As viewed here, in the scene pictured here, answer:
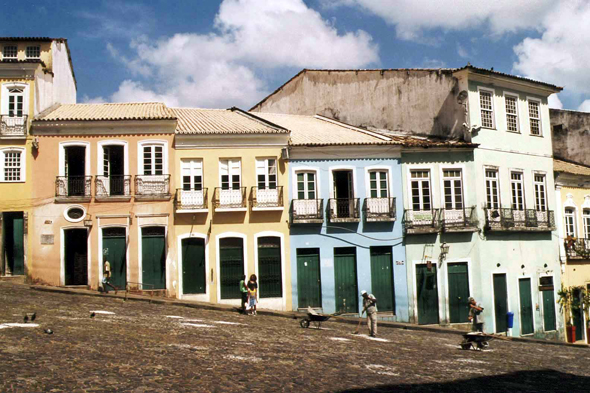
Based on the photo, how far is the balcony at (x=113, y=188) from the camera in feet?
80.8

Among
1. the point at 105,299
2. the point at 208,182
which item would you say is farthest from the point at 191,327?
the point at 208,182

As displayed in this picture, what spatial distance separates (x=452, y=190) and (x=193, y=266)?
11414mm

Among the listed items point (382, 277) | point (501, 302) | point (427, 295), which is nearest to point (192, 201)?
point (382, 277)

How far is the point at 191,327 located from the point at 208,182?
878 centimetres

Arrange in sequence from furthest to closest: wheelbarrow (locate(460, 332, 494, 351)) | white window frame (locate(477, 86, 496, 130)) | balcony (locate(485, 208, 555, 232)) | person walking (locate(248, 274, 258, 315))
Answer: white window frame (locate(477, 86, 496, 130)) < balcony (locate(485, 208, 555, 232)) < person walking (locate(248, 274, 258, 315)) < wheelbarrow (locate(460, 332, 494, 351))

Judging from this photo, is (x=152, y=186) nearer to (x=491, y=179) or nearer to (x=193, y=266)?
(x=193, y=266)

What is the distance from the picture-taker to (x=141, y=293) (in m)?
24.3

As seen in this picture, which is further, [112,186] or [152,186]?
[112,186]

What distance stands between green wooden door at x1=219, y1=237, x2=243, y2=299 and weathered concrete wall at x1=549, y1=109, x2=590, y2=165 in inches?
773

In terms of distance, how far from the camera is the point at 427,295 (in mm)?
25703

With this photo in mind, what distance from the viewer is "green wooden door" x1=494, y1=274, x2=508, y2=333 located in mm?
26547

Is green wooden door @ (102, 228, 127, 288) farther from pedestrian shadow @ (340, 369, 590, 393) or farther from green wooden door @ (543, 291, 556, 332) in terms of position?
green wooden door @ (543, 291, 556, 332)

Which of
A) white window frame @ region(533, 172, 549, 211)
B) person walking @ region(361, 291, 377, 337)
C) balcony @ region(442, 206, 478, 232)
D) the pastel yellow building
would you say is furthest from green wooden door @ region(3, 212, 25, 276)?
white window frame @ region(533, 172, 549, 211)

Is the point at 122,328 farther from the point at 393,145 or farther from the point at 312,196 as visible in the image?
the point at 393,145
